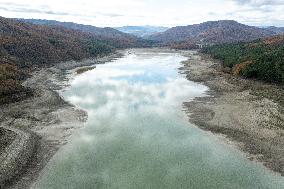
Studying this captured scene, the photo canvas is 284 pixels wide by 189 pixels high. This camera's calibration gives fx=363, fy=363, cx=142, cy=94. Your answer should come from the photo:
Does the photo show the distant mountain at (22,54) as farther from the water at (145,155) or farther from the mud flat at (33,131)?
the water at (145,155)

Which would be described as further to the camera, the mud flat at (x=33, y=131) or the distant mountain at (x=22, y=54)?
the distant mountain at (x=22, y=54)

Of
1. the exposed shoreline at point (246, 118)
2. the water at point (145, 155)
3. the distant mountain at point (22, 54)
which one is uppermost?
the distant mountain at point (22, 54)

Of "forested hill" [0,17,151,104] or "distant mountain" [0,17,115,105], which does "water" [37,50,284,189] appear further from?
"forested hill" [0,17,151,104]

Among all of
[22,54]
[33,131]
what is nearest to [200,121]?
[33,131]

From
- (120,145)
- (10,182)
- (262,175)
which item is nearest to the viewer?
(10,182)

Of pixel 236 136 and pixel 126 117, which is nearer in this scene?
pixel 236 136

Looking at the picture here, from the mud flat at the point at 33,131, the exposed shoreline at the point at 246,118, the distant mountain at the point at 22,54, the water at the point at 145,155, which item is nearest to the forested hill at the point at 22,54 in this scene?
the distant mountain at the point at 22,54

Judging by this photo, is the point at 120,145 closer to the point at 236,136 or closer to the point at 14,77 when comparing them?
the point at 236,136

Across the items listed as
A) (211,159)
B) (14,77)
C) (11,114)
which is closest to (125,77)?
(14,77)
